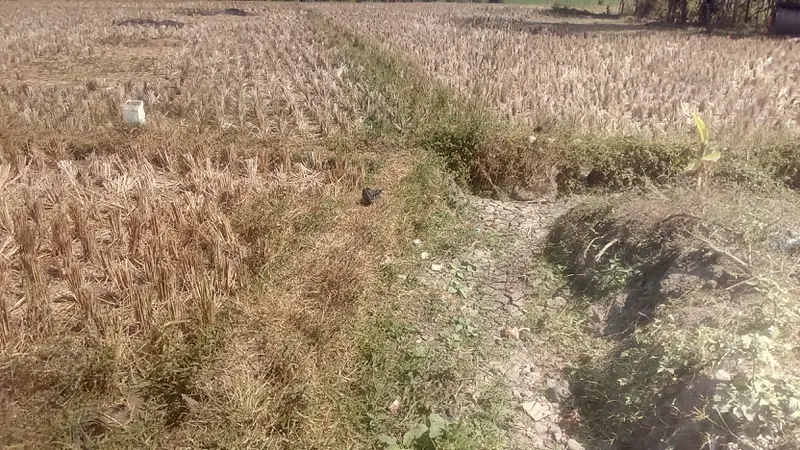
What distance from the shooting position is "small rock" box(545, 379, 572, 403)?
3.00m

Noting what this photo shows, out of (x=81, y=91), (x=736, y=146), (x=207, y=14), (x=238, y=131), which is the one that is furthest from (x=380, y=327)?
(x=207, y=14)

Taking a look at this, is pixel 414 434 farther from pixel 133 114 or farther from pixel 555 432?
pixel 133 114

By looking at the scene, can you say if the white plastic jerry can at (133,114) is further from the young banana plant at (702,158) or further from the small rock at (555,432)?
the young banana plant at (702,158)

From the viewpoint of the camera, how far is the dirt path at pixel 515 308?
287 centimetres

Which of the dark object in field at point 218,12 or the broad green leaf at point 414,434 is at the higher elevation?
the dark object in field at point 218,12

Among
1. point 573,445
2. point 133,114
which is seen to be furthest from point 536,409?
point 133,114

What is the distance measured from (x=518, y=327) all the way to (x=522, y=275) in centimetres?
65

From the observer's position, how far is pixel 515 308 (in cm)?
377

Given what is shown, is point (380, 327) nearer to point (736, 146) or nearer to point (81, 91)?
point (736, 146)

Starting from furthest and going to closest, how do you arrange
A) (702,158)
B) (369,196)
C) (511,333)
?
(369,196), (702,158), (511,333)

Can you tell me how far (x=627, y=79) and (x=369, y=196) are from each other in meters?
5.34

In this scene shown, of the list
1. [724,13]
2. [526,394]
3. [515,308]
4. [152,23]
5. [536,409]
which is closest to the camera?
[536,409]

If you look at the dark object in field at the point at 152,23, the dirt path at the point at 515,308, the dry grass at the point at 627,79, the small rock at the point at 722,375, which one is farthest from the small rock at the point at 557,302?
the dark object in field at the point at 152,23

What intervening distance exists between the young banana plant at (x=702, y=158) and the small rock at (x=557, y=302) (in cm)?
162
